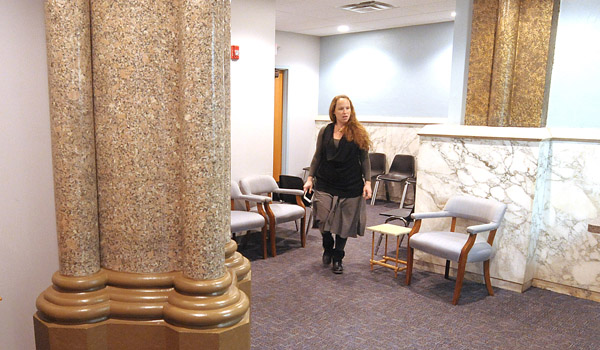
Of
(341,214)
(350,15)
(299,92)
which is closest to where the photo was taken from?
(341,214)

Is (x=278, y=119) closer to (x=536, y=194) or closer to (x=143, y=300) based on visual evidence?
(x=536, y=194)

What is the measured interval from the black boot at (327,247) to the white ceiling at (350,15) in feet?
10.7

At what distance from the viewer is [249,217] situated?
15.5ft

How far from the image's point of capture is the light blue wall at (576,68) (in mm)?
3846

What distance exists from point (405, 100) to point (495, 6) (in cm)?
384

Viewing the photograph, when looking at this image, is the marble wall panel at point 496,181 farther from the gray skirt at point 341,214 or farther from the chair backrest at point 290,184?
the chair backrest at point 290,184

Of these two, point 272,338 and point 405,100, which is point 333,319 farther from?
point 405,100

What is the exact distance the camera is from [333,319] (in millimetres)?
3516

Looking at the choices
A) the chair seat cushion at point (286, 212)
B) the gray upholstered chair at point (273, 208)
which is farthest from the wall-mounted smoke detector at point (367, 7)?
the chair seat cushion at point (286, 212)

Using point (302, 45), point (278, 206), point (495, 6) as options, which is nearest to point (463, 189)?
point (495, 6)

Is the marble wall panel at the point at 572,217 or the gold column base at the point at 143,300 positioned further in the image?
the marble wall panel at the point at 572,217

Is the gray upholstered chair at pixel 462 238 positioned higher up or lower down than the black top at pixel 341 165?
lower down

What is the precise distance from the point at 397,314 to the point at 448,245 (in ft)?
2.34

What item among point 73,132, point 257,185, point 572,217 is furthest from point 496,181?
point 73,132
